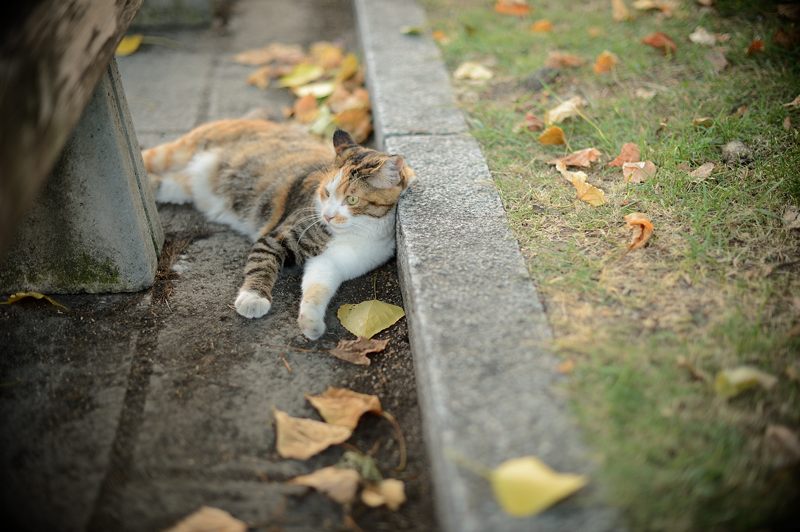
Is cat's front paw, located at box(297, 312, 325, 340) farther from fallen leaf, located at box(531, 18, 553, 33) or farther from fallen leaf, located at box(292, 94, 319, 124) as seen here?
fallen leaf, located at box(531, 18, 553, 33)

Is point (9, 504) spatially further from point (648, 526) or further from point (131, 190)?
point (648, 526)

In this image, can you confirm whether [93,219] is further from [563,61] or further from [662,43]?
[662,43]

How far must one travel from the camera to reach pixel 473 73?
3.75 metres

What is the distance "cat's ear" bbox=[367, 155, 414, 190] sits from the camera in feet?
8.41

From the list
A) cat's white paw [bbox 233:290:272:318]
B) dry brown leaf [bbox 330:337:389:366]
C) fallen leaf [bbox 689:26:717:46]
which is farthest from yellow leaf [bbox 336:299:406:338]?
fallen leaf [bbox 689:26:717:46]

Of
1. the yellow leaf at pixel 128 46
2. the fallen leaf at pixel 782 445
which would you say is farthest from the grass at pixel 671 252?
the yellow leaf at pixel 128 46

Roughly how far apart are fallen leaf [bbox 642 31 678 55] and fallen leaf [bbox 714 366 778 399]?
249 cm

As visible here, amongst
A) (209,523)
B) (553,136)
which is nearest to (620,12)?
(553,136)

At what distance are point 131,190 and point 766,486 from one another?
227cm

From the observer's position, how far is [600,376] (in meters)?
1.89

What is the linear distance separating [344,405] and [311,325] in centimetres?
43

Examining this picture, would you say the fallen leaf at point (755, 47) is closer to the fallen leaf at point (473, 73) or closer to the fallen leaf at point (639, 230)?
the fallen leaf at point (473, 73)

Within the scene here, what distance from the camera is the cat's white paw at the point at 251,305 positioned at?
100 inches

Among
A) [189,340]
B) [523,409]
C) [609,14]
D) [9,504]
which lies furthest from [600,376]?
[609,14]
